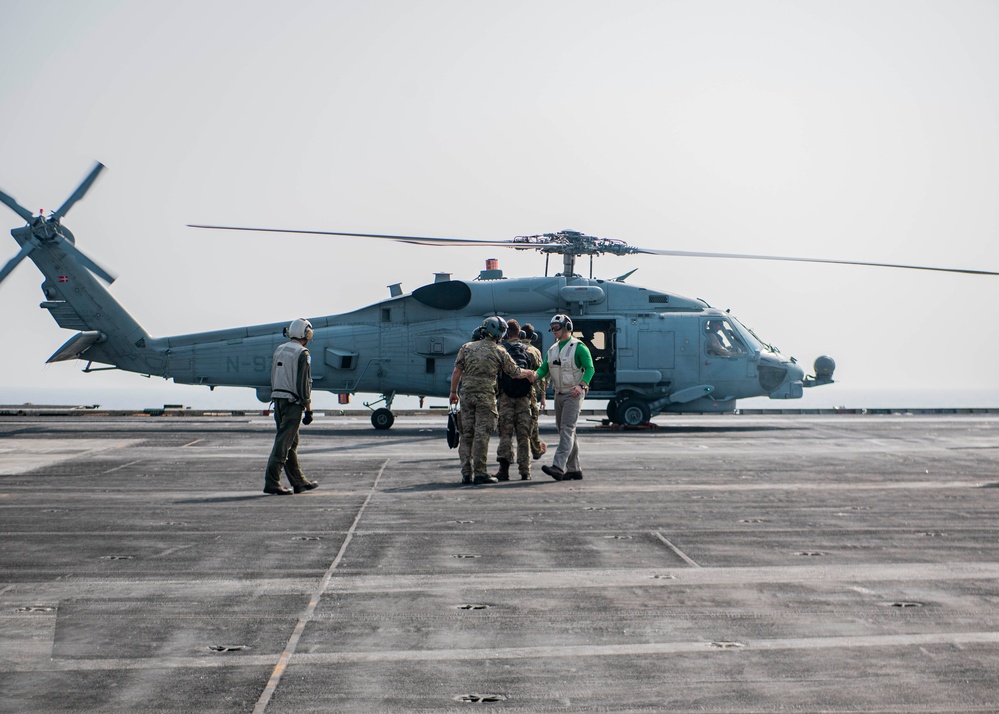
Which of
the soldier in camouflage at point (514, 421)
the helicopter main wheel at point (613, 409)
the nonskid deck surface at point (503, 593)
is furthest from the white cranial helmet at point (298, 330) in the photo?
the helicopter main wheel at point (613, 409)

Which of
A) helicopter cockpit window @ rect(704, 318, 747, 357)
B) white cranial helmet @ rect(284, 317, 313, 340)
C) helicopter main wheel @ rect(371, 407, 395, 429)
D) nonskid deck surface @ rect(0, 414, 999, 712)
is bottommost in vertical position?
nonskid deck surface @ rect(0, 414, 999, 712)

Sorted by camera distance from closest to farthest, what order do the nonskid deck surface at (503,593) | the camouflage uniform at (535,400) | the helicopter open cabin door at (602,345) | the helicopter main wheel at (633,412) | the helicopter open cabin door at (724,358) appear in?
the nonskid deck surface at (503,593) → the camouflage uniform at (535,400) → the helicopter open cabin door at (602,345) → the helicopter main wheel at (633,412) → the helicopter open cabin door at (724,358)

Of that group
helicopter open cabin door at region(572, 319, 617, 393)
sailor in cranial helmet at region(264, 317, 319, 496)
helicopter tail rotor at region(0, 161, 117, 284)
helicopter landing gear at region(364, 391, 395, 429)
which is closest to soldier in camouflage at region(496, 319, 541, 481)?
sailor in cranial helmet at region(264, 317, 319, 496)

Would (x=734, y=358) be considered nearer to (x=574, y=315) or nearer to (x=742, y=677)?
(x=574, y=315)

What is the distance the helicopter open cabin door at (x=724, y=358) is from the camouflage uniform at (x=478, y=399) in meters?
13.4

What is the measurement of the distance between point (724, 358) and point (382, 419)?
8923mm

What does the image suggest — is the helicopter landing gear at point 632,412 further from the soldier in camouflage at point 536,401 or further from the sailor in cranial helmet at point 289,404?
the sailor in cranial helmet at point 289,404

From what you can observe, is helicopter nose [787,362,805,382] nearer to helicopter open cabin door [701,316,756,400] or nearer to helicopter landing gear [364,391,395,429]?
helicopter open cabin door [701,316,756,400]

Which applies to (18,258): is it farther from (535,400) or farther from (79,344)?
A: (535,400)

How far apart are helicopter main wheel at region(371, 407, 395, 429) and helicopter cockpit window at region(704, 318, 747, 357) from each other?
8.37 metres

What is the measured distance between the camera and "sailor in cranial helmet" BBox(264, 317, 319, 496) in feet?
39.4

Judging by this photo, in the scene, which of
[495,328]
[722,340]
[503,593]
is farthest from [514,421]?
[722,340]

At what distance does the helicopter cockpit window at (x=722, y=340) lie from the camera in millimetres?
26031

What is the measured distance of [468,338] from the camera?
25.3m
